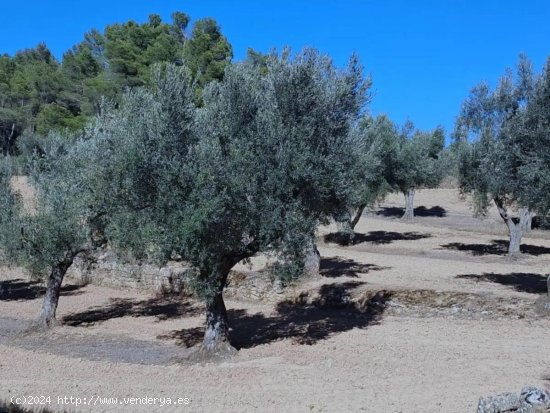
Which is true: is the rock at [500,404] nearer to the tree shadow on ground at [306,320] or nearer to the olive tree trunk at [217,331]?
the olive tree trunk at [217,331]

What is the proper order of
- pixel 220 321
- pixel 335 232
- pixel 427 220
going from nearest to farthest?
1. pixel 220 321
2. pixel 335 232
3. pixel 427 220

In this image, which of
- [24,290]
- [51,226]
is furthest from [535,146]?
[24,290]

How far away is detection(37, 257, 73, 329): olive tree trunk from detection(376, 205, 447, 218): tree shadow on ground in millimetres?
32711

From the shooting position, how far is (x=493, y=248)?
95.0 feet

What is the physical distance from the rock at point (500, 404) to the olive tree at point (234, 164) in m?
5.43

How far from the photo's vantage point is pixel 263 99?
12.4 m

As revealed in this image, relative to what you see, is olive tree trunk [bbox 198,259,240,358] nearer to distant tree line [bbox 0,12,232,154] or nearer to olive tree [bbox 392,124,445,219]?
distant tree line [bbox 0,12,232,154]

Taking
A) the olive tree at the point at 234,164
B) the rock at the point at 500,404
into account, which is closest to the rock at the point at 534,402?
the rock at the point at 500,404

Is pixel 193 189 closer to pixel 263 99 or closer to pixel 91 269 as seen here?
pixel 263 99

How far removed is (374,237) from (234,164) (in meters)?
23.4

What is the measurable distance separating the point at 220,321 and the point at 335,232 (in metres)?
19.9

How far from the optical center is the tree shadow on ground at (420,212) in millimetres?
45688

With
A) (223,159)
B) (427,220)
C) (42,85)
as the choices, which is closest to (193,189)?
(223,159)

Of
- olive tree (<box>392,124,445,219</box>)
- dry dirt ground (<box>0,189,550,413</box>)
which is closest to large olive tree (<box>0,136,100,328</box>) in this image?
dry dirt ground (<box>0,189,550,413</box>)
